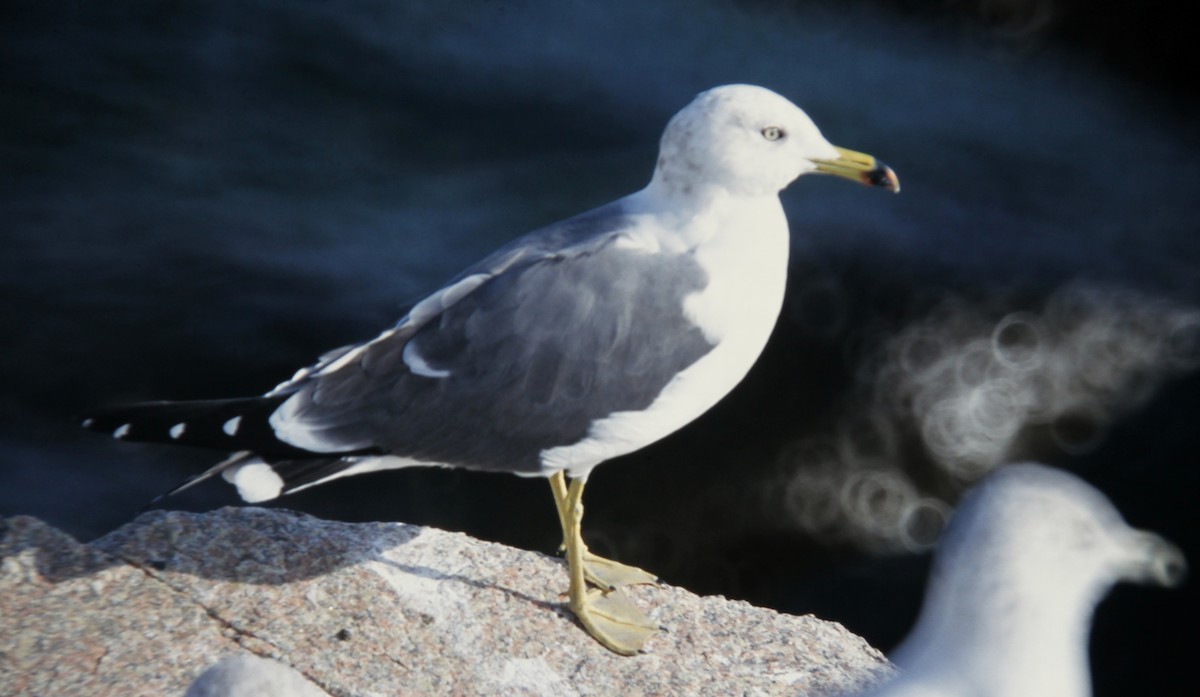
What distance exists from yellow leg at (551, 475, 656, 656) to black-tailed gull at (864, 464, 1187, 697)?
1.40 meters

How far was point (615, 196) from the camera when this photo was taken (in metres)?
6.72

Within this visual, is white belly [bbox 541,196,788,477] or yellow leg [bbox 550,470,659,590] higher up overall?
→ white belly [bbox 541,196,788,477]

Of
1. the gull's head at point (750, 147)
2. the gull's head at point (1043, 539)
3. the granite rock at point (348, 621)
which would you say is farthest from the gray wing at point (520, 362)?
the gull's head at point (1043, 539)

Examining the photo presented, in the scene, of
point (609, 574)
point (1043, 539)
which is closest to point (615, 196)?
point (609, 574)

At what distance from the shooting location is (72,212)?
6.32 metres

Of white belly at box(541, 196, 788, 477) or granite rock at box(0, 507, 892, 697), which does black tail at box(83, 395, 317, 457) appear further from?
white belly at box(541, 196, 788, 477)

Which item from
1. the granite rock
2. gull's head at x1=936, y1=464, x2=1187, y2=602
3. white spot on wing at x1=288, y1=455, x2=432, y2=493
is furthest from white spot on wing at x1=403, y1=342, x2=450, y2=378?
gull's head at x1=936, y1=464, x2=1187, y2=602

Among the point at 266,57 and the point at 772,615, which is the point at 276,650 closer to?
the point at 772,615

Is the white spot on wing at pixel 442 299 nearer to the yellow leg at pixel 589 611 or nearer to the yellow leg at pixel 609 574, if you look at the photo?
the yellow leg at pixel 589 611

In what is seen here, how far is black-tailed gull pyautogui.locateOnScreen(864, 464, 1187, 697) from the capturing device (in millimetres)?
2246

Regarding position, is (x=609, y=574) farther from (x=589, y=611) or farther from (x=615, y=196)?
(x=615, y=196)

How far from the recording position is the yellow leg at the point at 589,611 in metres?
3.65

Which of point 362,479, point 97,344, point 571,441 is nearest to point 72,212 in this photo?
point 97,344

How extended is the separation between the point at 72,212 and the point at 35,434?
4.39ft
